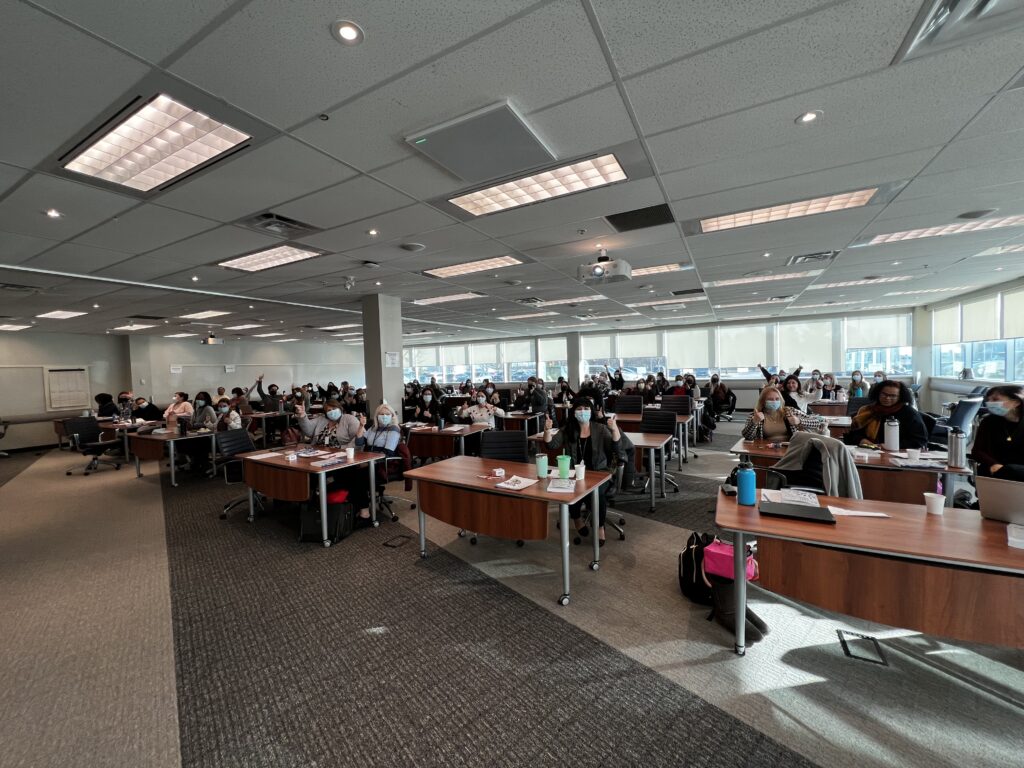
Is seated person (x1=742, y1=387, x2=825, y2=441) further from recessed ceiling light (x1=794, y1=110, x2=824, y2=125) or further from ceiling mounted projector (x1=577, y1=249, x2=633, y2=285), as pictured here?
recessed ceiling light (x1=794, y1=110, x2=824, y2=125)

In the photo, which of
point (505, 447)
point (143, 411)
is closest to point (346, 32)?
point (505, 447)

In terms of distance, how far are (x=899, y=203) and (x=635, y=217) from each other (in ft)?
8.46

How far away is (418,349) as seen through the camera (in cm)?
2383

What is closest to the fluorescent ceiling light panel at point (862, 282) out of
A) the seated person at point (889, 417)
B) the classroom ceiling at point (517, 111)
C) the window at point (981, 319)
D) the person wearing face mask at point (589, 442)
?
the classroom ceiling at point (517, 111)

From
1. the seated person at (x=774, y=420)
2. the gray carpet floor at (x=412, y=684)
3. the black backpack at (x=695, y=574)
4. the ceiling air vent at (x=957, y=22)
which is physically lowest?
the gray carpet floor at (x=412, y=684)

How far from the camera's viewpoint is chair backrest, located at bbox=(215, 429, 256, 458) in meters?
5.54

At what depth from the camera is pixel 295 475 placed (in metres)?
4.33

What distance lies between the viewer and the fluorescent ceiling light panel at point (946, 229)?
474cm

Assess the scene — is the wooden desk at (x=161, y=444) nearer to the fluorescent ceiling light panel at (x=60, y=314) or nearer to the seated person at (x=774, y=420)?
the fluorescent ceiling light panel at (x=60, y=314)

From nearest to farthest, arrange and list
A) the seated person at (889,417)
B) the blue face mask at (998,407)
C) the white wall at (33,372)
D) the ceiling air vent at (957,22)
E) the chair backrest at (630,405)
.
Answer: the ceiling air vent at (957,22)
the blue face mask at (998,407)
the seated person at (889,417)
the chair backrest at (630,405)
the white wall at (33,372)

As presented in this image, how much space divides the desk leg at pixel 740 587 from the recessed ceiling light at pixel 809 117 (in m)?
2.55

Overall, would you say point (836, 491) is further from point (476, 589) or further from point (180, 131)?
point (180, 131)

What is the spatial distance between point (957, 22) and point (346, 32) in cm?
272


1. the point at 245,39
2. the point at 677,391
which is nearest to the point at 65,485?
the point at 245,39
